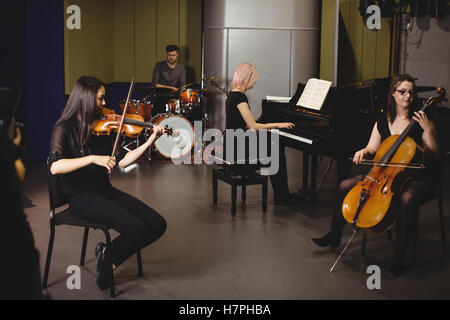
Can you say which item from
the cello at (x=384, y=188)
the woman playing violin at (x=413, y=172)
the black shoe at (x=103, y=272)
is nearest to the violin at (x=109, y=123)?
the black shoe at (x=103, y=272)

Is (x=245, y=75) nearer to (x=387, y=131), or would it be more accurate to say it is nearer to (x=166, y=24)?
(x=387, y=131)

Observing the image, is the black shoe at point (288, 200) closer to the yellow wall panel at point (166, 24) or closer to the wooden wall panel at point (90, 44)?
the wooden wall panel at point (90, 44)

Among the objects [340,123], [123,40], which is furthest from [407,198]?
[123,40]

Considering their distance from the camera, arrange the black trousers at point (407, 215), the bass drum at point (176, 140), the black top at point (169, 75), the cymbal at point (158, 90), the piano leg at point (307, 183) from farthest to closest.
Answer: the black top at point (169, 75) → the cymbal at point (158, 90) → the bass drum at point (176, 140) → the piano leg at point (307, 183) → the black trousers at point (407, 215)

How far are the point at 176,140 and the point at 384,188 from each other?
4445mm

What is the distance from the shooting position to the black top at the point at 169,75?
26.5ft

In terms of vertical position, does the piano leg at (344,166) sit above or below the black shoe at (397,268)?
above

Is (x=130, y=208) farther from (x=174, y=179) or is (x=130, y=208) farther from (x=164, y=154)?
(x=164, y=154)

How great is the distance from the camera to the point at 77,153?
3006 mm

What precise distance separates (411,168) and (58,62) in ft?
15.4

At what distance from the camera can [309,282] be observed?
3.21 meters

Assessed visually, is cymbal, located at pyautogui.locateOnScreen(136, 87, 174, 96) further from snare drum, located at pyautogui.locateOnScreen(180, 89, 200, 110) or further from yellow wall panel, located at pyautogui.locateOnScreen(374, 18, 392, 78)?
yellow wall panel, located at pyautogui.locateOnScreen(374, 18, 392, 78)

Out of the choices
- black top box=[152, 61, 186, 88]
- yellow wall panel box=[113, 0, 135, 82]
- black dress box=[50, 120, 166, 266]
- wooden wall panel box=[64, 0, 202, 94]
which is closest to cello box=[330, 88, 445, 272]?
black dress box=[50, 120, 166, 266]
